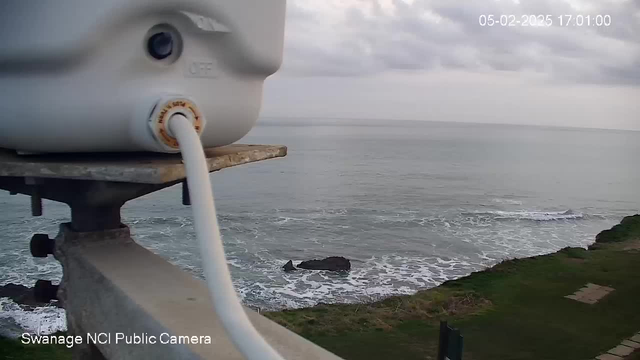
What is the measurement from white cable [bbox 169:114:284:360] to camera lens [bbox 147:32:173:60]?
2.37 ft

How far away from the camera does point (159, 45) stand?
3576mm

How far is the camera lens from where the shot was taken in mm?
3562

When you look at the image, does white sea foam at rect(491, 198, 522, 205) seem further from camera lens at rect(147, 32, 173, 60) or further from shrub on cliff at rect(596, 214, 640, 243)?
camera lens at rect(147, 32, 173, 60)

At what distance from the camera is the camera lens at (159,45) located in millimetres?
3562

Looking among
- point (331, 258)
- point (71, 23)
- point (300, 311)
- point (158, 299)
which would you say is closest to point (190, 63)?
point (71, 23)

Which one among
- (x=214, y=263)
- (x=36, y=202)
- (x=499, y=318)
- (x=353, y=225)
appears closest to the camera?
(x=214, y=263)

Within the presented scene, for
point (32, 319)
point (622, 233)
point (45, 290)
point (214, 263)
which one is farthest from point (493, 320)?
point (622, 233)

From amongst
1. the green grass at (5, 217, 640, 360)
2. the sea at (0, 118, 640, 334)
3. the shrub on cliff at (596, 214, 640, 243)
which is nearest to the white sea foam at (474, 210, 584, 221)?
the sea at (0, 118, 640, 334)

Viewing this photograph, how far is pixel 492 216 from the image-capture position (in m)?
40.0

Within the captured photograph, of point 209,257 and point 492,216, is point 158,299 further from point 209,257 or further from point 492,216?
point 492,216

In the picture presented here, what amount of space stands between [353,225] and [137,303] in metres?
31.3

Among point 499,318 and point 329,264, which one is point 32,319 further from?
point 499,318

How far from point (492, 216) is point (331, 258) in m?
18.9

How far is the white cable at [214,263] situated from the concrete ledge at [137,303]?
0.65 meters
